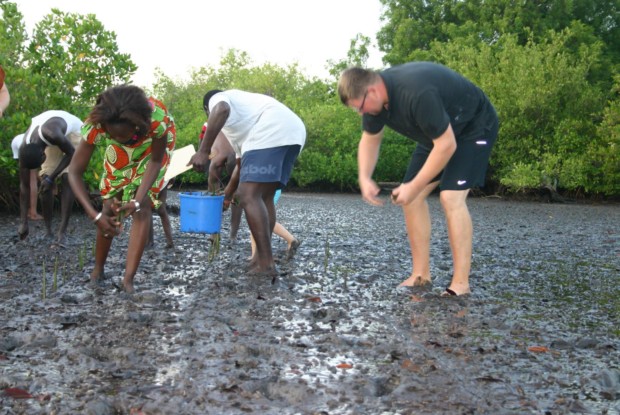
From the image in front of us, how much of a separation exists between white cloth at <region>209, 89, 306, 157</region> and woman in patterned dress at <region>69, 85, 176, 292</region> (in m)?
0.84

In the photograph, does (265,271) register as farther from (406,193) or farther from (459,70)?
(459,70)

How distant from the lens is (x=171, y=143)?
5.40 metres

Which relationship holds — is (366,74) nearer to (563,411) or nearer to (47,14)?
(563,411)

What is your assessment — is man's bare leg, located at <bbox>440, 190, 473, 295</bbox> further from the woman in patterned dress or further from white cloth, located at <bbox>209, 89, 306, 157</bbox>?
the woman in patterned dress

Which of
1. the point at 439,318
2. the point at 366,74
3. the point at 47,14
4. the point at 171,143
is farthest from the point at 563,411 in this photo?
the point at 47,14

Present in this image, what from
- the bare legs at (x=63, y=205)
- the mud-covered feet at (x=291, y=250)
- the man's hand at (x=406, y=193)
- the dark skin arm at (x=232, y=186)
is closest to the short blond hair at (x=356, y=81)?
the man's hand at (x=406, y=193)

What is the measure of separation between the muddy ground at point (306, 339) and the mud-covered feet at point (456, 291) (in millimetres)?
101

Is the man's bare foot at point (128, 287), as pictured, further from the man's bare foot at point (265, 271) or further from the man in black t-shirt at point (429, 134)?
the man in black t-shirt at point (429, 134)

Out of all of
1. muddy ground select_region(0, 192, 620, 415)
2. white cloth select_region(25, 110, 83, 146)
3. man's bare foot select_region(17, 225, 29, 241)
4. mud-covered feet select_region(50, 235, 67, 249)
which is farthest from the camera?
man's bare foot select_region(17, 225, 29, 241)

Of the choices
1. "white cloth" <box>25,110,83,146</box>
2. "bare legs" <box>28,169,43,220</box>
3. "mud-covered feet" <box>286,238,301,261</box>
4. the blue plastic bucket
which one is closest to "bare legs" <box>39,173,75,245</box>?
"white cloth" <box>25,110,83,146</box>

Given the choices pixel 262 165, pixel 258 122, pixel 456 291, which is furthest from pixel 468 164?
pixel 258 122

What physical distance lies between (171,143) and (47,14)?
6.98 metres

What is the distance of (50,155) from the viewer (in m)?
8.33

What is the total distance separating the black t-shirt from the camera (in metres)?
4.73
